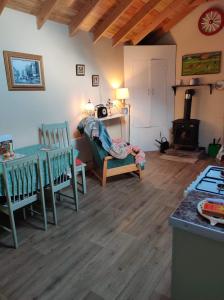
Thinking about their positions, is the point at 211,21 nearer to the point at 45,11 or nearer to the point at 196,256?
the point at 45,11

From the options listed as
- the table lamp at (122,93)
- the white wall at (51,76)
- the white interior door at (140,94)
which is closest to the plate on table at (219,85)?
the white interior door at (140,94)

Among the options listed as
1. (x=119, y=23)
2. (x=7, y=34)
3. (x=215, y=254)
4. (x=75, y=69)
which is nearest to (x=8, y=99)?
(x=7, y=34)

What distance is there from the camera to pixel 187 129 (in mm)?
4953

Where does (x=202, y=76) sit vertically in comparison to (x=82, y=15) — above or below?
below

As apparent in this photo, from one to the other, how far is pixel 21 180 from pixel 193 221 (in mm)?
1705

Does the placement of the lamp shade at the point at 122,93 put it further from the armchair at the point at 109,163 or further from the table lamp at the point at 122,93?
the armchair at the point at 109,163

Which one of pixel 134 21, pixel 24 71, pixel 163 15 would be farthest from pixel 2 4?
pixel 163 15

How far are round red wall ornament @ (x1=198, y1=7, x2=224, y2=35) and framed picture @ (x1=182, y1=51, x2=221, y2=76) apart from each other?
0.43m

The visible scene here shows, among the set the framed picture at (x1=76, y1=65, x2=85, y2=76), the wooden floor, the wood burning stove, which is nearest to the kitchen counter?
the wooden floor

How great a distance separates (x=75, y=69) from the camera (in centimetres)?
393

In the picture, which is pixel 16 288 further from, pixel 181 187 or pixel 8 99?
pixel 181 187

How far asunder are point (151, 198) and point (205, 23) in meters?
3.70

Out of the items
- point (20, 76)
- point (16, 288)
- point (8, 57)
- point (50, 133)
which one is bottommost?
point (16, 288)

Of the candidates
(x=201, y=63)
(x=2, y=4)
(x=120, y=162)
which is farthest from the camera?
(x=201, y=63)
